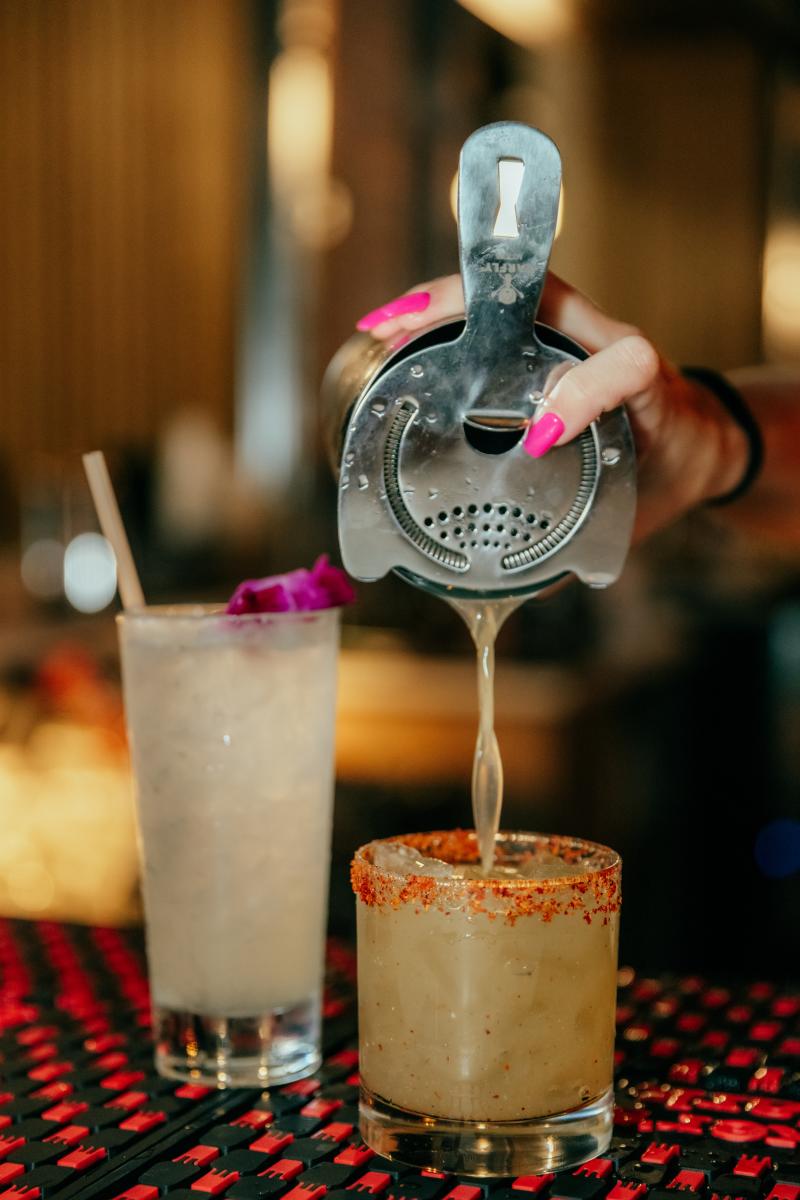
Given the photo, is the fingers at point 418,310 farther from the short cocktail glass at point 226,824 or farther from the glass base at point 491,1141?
the glass base at point 491,1141

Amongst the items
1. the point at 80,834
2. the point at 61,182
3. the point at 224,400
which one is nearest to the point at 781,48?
the point at 224,400

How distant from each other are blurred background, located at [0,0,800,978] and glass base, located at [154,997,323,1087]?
161 centimetres

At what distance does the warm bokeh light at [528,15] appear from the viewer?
3.18m

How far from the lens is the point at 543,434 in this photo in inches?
35.4

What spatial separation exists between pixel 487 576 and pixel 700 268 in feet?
15.8

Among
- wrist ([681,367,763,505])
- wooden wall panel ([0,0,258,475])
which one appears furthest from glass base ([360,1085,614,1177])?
wooden wall panel ([0,0,258,475])

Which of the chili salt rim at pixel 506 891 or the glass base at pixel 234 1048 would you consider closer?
the chili salt rim at pixel 506 891

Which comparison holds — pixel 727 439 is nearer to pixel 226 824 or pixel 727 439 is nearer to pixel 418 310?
pixel 418 310

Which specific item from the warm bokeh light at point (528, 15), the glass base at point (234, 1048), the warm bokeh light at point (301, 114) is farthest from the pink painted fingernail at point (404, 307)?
the warm bokeh light at point (301, 114)

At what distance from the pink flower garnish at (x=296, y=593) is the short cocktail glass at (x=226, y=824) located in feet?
0.04

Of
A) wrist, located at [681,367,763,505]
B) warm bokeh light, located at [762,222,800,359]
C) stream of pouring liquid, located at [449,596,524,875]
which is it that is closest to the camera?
stream of pouring liquid, located at [449,596,524,875]

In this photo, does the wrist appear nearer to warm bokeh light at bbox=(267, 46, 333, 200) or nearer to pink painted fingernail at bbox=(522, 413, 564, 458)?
pink painted fingernail at bbox=(522, 413, 564, 458)

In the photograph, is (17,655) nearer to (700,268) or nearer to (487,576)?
(487,576)

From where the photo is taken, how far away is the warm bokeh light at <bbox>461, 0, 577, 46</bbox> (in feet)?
10.4
